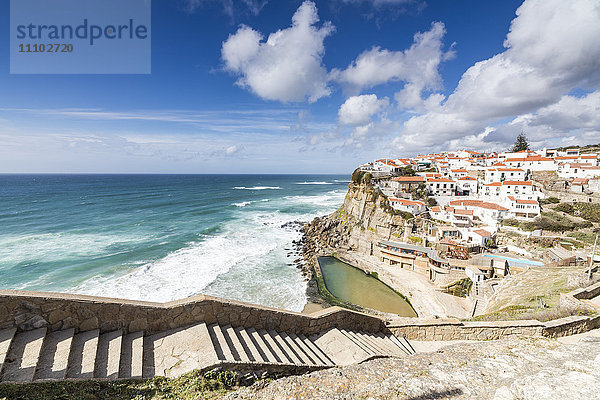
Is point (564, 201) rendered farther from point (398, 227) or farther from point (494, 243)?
point (398, 227)

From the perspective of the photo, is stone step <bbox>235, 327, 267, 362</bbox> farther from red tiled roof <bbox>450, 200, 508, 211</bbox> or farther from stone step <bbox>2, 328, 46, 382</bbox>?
red tiled roof <bbox>450, 200, 508, 211</bbox>

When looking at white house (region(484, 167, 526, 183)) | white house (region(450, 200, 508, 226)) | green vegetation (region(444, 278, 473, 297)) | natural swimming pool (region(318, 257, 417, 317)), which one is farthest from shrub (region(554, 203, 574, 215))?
natural swimming pool (region(318, 257, 417, 317))

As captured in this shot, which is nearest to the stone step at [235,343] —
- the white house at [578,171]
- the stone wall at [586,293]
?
the stone wall at [586,293]

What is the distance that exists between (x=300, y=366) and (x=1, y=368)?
579cm

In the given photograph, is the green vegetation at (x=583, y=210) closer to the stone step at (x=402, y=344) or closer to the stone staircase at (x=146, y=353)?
the stone step at (x=402, y=344)

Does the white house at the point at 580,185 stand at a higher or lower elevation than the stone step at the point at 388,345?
higher

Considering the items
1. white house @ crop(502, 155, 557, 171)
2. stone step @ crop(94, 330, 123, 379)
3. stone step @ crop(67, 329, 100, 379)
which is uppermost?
white house @ crop(502, 155, 557, 171)

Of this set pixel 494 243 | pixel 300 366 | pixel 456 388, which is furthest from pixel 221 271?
pixel 494 243

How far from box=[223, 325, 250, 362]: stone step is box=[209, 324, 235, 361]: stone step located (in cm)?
21

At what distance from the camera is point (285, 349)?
7254 millimetres

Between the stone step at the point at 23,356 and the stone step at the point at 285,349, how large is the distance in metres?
5.33

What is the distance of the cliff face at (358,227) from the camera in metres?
34.5

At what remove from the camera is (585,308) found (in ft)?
29.6

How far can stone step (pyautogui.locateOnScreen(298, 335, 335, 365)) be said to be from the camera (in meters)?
7.46
